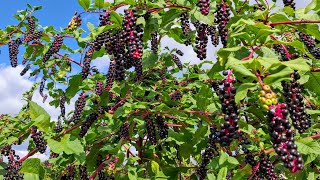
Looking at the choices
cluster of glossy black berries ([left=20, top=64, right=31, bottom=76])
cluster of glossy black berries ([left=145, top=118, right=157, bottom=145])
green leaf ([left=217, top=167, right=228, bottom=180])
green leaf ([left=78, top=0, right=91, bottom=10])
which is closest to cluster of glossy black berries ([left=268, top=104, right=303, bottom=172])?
green leaf ([left=217, top=167, right=228, bottom=180])

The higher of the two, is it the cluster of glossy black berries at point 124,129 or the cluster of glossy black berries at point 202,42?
the cluster of glossy black berries at point 202,42

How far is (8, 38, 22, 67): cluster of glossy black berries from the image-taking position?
8.76m

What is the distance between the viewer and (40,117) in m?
5.26

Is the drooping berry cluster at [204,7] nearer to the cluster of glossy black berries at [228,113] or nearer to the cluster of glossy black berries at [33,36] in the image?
the cluster of glossy black berries at [228,113]

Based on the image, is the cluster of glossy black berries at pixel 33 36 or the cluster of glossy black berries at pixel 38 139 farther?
the cluster of glossy black berries at pixel 33 36

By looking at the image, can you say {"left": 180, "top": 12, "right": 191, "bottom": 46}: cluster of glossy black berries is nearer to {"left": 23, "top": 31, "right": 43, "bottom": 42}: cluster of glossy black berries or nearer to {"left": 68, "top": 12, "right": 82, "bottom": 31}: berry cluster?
{"left": 68, "top": 12, "right": 82, "bottom": 31}: berry cluster

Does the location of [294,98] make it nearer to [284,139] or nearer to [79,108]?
[284,139]

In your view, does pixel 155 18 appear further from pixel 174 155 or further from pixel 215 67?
pixel 174 155

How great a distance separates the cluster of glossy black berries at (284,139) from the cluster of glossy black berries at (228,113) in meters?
0.32

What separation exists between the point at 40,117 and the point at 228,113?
119 inches

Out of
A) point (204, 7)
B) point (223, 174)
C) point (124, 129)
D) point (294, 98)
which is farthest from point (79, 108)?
point (294, 98)

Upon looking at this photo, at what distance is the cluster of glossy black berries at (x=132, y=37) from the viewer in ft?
14.7

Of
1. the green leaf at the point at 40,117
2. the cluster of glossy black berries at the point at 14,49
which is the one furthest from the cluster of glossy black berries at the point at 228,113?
the cluster of glossy black berries at the point at 14,49

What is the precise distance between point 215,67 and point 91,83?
5118 millimetres
